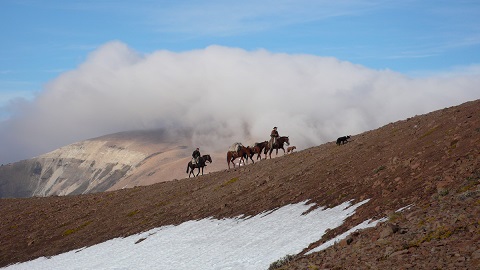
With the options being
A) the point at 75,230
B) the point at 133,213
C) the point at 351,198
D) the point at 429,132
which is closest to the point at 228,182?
the point at 133,213

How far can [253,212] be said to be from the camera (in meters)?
37.2

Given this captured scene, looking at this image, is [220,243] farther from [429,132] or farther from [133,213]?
[133,213]

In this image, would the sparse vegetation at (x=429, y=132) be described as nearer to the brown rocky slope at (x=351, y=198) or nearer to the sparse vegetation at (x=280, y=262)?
the brown rocky slope at (x=351, y=198)

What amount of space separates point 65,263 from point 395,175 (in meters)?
24.2

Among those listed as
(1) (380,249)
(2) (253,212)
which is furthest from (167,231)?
(1) (380,249)

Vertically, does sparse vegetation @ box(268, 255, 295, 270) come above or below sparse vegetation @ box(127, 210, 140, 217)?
below

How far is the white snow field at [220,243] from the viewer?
86.7 feet

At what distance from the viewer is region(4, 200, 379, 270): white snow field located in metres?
26.4

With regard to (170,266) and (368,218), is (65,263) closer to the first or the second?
(170,266)

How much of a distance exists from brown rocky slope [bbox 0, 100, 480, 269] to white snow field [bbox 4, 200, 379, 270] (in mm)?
1361

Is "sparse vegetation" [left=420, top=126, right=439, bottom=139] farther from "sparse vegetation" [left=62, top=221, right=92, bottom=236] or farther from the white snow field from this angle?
"sparse vegetation" [left=62, top=221, right=92, bottom=236]

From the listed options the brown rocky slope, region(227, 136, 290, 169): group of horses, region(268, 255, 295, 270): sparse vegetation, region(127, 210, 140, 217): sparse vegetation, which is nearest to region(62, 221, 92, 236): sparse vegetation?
the brown rocky slope

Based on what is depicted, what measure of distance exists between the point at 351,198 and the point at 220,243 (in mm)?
7397

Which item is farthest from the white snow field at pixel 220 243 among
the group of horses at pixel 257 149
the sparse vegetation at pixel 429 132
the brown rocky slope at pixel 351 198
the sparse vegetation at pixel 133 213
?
the group of horses at pixel 257 149
